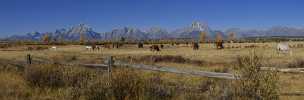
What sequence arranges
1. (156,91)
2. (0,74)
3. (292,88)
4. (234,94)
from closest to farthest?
(234,94)
(156,91)
(292,88)
(0,74)

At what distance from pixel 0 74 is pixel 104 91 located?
8.27 metres

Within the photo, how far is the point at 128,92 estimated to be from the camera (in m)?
10.1

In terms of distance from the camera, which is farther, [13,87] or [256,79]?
[13,87]

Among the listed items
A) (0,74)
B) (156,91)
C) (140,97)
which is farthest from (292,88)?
(0,74)

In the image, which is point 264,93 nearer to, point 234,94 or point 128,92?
point 234,94

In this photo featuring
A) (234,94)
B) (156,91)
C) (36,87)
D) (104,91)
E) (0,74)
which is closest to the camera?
(234,94)

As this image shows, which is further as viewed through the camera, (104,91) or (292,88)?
(292,88)

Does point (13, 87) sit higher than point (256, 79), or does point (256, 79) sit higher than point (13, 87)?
point (256, 79)

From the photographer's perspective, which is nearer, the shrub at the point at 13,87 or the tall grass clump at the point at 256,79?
the tall grass clump at the point at 256,79

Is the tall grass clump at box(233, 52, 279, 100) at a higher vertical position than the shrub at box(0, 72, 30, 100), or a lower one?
higher

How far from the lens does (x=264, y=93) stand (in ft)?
27.0

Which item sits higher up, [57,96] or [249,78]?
[249,78]

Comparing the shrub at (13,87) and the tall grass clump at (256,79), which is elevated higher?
the tall grass clump at (256,79)

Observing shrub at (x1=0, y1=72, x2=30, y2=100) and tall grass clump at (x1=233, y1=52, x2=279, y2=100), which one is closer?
tall grass clump at (x1=233, y1=52, x2=279, y2=100)
